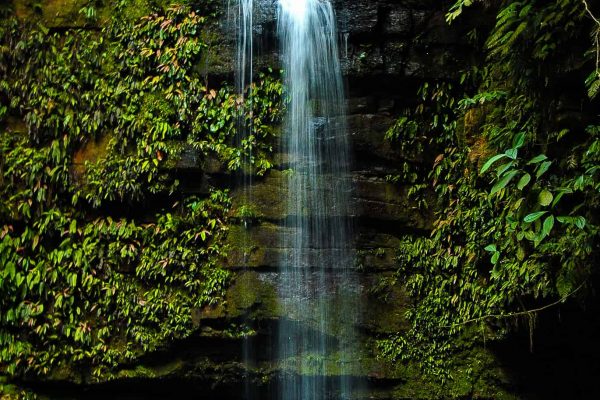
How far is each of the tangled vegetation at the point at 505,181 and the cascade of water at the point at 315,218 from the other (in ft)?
2.04

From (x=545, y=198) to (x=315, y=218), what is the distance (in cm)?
271

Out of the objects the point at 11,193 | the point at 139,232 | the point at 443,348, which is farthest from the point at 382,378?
the point at 11,193

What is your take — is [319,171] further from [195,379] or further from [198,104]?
[195,379]

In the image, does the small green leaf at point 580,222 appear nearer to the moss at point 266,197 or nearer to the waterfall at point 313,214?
the waterfall at point 313,214

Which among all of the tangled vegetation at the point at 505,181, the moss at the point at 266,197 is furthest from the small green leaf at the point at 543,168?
the moss at the point at 266,197

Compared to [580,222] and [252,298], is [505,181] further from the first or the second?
[252,298]

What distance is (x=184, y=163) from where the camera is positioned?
21.9 feet

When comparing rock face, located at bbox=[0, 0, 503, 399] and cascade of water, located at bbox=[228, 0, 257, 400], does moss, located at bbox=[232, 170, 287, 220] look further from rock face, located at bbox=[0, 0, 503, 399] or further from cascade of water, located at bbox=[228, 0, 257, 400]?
cascade of water, located at bbox=[228, 0, 257, 400]

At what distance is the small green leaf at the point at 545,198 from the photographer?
4.52 metres

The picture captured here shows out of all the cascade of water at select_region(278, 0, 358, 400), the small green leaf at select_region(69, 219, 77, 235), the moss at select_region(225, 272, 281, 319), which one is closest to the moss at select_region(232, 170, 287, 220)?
the cascade of water at select_region(278, 0, 358, 400)

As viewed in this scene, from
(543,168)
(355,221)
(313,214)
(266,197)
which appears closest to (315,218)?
(313,214)

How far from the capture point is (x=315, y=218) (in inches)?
259

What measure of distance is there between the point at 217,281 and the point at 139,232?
1.15 meters

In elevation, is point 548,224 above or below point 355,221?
below
